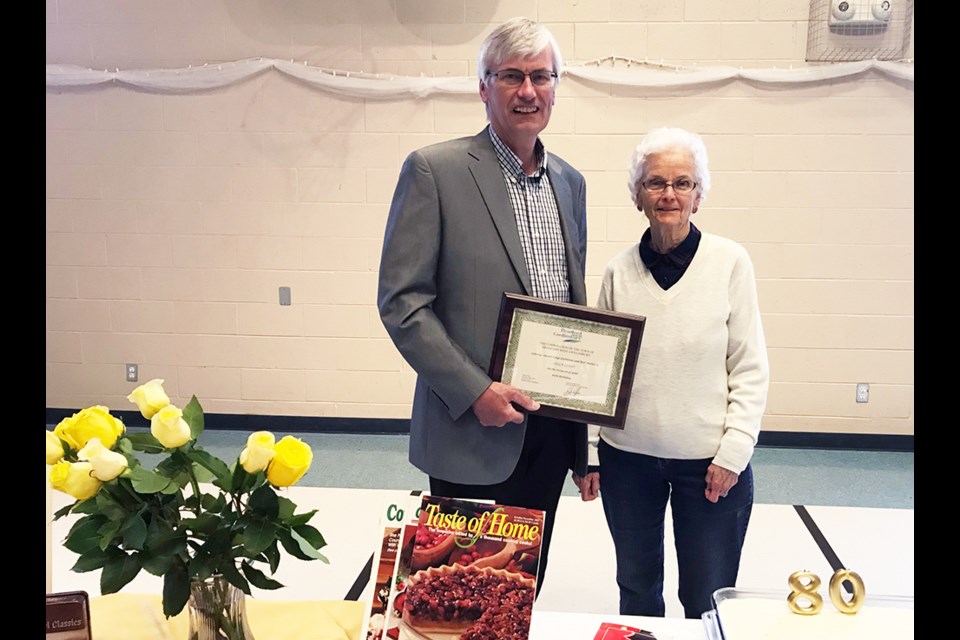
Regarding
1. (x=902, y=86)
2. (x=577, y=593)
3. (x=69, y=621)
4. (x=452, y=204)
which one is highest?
(x=902, y=86)

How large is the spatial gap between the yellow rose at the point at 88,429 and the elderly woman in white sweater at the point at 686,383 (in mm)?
1135

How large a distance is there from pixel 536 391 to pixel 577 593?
4.61ft

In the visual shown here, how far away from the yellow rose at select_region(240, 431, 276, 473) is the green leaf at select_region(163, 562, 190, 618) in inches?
6.5

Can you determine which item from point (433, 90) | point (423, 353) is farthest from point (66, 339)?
point (423, 353)

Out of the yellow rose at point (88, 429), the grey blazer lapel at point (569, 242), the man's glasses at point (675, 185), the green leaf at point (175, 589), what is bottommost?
the green leaf at point (175, 589)

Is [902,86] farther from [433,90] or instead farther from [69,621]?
[69,621]

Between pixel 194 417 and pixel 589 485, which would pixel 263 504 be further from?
pixel 589 485

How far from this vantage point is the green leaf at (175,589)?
1133 mm

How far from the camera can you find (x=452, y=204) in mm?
1909

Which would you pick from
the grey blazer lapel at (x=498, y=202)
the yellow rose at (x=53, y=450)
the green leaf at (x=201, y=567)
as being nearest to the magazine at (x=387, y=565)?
the green leaf at (x=201, y=567)

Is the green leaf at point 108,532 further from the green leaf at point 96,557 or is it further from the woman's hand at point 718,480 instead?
the woman's hand at point 718,480

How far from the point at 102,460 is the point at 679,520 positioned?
4.41 feet

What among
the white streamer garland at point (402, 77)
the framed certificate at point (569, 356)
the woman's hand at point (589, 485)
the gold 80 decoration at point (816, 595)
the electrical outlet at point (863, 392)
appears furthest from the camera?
the electrical outlet at point (863, 392)
